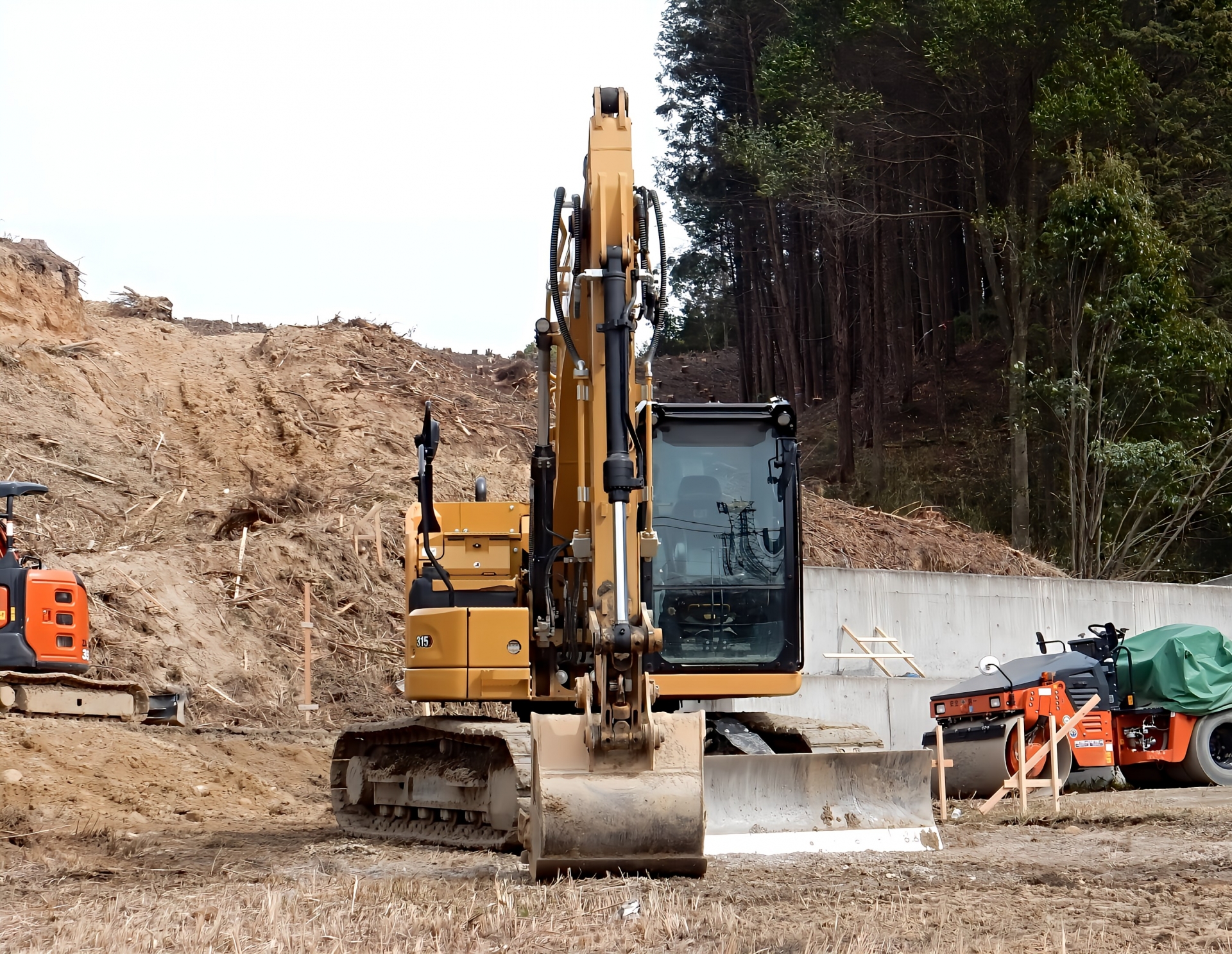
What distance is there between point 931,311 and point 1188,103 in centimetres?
1096

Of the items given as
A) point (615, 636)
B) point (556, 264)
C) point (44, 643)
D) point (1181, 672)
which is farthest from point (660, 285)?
point (1181, 672)

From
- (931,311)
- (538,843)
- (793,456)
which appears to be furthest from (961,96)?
(538,843)

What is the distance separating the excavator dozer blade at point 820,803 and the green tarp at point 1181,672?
6.77 metres

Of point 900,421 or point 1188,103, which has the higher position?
point 1188,103

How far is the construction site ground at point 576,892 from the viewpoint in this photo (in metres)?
5.21

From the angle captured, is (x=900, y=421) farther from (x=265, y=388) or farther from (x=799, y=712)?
(x=799, y=712)

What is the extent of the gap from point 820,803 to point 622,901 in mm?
2784

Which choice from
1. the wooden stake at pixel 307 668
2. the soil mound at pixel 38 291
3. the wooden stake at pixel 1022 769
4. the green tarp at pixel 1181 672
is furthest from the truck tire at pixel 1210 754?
the soil mound at pixel 38 291

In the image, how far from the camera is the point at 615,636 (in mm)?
6297

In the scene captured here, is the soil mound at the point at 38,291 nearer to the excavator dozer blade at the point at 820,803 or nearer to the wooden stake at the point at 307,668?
the wooden stake at the point at 307,668

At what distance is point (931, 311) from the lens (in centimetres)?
3778

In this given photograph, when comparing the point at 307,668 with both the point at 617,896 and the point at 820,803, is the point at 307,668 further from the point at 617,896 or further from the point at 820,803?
the point at 617,896

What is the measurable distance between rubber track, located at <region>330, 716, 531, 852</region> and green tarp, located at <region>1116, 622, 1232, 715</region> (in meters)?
8.04

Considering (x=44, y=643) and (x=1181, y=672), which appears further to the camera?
(x=1181, y=672)
